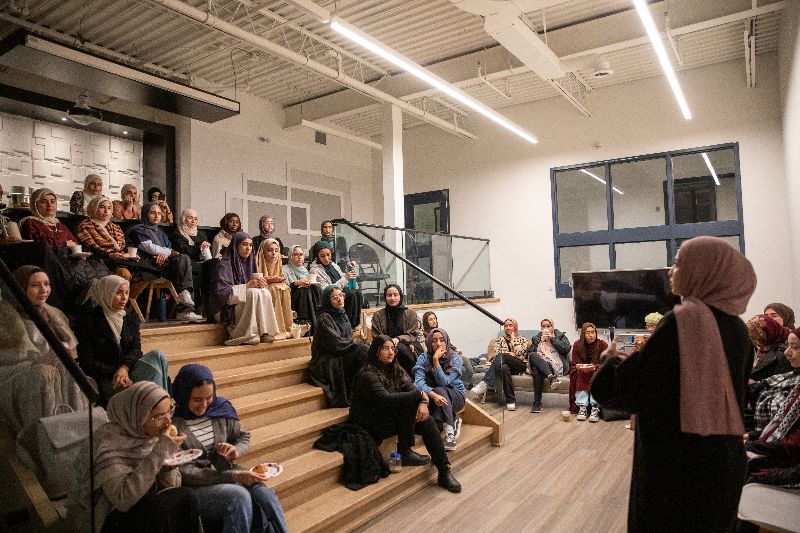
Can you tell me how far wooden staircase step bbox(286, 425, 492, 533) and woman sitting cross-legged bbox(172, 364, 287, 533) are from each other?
1.39 feet

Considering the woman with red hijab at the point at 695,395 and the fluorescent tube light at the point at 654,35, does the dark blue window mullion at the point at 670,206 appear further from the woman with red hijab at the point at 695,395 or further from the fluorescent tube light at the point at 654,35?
the woman with red hijab at the point at 695,395

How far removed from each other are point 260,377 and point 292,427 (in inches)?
23.1

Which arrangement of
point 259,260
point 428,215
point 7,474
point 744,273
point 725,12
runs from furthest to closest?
point 428,215 → point 725,12 → point 259,260 → point 7,474 → point 744,273

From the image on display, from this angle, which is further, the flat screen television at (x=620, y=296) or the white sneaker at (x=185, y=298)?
the flat screen television at (x=620, y=296)

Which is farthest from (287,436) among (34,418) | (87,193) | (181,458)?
(87,193)

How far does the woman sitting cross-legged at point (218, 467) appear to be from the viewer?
8.59 feet

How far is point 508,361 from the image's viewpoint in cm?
718

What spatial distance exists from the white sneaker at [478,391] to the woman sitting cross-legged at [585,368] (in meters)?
1.18

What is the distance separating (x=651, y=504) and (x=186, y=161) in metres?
8.20

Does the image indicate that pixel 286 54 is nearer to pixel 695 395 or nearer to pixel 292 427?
pixel 292 427

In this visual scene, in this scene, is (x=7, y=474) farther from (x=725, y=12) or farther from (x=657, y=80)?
(x=657, y=80)

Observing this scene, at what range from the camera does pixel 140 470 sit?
233cm

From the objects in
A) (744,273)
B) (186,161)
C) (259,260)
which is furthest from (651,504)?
(186,161)

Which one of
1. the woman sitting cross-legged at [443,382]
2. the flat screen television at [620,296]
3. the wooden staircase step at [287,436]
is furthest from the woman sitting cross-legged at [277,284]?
the flat screen television at [620,296]
